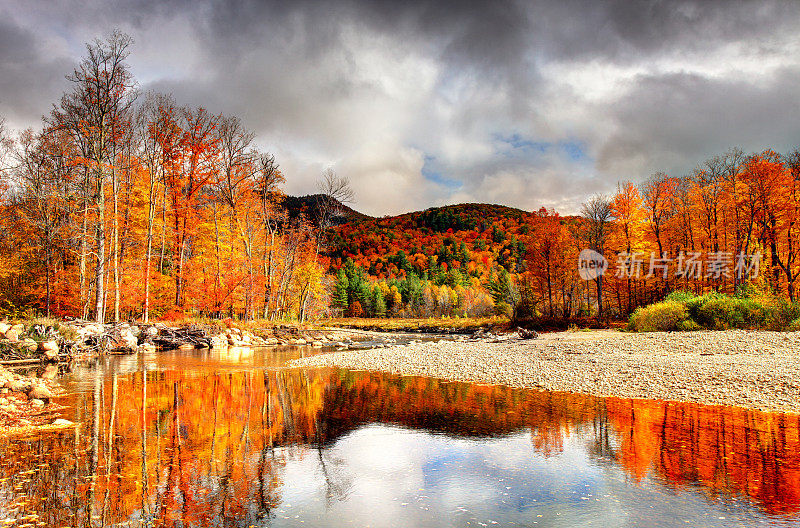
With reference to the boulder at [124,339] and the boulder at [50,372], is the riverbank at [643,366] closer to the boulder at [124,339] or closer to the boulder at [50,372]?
the boulder at [50,372]

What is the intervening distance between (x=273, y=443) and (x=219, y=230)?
104ft

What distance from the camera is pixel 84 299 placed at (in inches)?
997

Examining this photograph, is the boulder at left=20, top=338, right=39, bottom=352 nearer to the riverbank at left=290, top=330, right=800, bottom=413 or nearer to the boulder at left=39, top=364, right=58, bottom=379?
the boulder at left=39, top=364, right=58, bottom=379

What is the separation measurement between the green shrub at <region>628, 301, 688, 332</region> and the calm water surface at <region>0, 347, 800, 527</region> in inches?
653

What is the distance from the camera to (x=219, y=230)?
35.9 metres

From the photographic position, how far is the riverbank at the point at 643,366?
1088cm

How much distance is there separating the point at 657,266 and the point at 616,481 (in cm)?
3663

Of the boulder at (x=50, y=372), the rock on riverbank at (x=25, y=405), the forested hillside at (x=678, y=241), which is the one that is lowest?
the boulder at (x=50, y=372)

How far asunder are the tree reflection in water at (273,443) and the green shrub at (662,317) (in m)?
16.5

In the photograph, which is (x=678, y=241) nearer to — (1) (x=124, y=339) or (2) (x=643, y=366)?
(2) (x=643, y=366)

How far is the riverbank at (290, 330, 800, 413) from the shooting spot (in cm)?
1088

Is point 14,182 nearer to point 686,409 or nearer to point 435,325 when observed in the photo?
point 686,409

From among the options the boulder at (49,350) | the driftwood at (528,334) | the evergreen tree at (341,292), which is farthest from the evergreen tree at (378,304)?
the boulder at (49,350)

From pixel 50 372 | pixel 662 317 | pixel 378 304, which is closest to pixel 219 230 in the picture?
pixel 50 372
